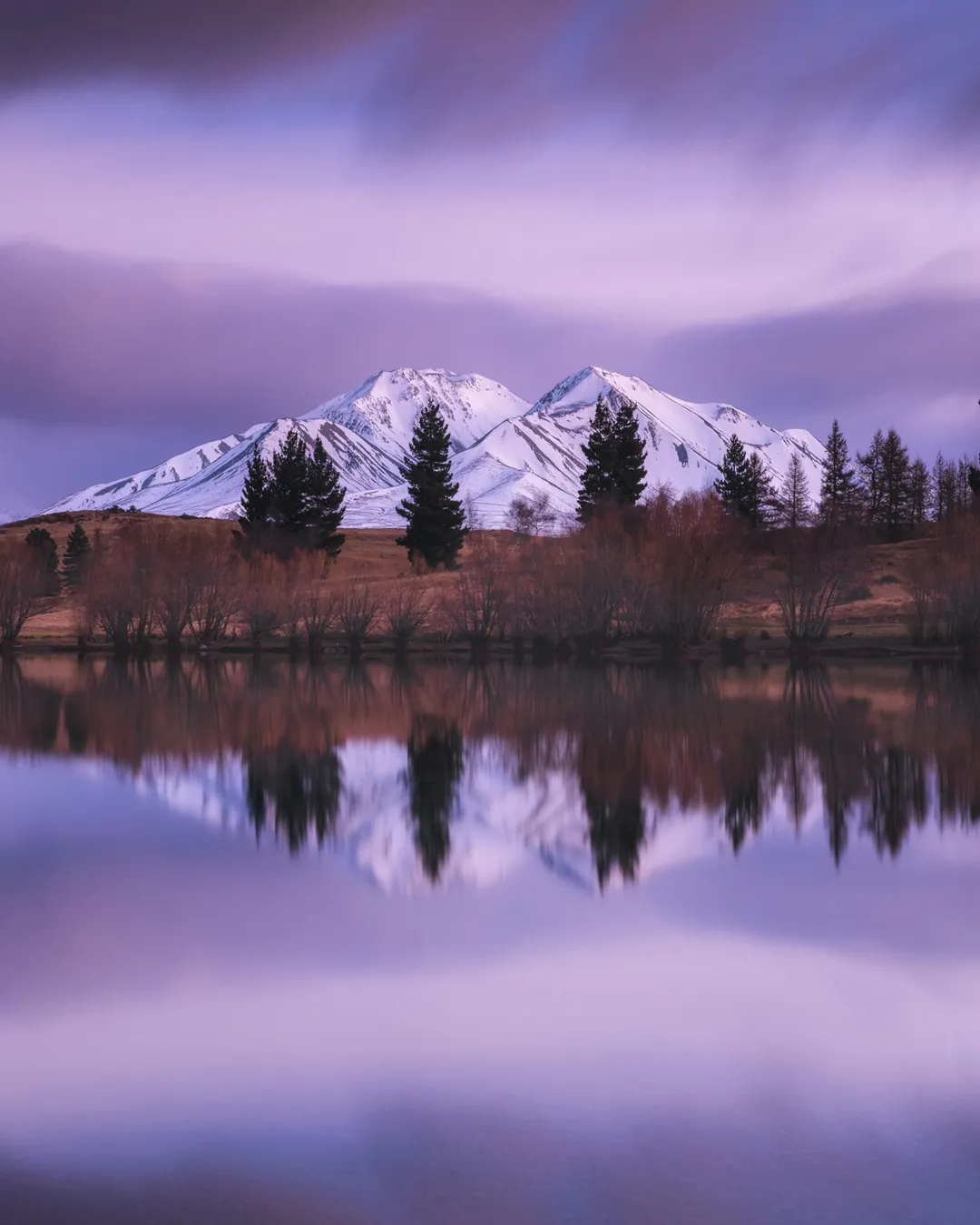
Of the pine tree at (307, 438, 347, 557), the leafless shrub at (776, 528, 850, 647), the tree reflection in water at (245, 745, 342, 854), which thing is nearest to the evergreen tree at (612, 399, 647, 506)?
the pine tree at (307, 438, 347, 557)

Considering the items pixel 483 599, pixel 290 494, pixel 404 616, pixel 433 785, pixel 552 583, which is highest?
pixel 290 494

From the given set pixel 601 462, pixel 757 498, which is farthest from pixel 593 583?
pixel 757 498

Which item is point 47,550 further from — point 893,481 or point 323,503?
point 893,481

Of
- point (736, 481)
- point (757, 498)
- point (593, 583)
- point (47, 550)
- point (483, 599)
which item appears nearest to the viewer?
point (593, 583)

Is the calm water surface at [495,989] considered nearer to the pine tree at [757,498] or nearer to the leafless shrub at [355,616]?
the leafless shrub at [355,616]

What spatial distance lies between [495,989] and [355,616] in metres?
47.5

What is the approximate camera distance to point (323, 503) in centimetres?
8262

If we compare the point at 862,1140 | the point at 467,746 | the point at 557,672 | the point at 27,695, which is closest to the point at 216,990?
the point at 862,1140

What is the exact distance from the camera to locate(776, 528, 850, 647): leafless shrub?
4922 cm

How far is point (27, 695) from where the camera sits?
123 ft

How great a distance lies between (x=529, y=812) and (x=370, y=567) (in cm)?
7461

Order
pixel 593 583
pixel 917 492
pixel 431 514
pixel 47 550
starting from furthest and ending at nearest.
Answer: pixel 917 492, pixel 47 550, pixel 431 514, pixel 593 583

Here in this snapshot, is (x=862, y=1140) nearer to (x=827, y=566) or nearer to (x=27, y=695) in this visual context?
(x=27, y=695)

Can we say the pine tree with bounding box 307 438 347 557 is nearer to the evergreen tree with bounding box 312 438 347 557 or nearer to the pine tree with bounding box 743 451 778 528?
the evergreen tree with bounding box 312 438 347 557
